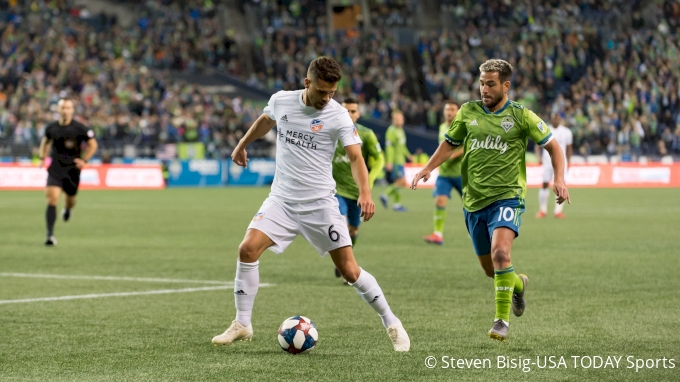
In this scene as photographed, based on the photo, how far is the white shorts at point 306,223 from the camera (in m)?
7.63

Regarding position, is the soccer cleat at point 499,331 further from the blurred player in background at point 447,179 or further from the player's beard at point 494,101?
the blurred player in background at point 447,179

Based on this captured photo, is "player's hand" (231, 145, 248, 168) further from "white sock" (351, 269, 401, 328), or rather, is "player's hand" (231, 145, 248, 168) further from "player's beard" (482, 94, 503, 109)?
"player's beard" (482, 94, 503, 109)

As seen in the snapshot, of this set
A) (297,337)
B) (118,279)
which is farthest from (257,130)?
(118,279)

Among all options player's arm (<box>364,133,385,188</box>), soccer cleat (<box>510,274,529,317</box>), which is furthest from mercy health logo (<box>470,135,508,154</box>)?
player's arm (<box>364,133,385,188</box>)

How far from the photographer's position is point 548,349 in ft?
24.6

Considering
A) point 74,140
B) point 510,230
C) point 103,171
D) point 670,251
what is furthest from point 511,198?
point 103,171

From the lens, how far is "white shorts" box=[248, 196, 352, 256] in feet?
25.0

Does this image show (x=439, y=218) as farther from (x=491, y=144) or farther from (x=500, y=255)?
(x=500, y=255)

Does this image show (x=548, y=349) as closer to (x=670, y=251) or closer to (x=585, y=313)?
(x=585, y=313)

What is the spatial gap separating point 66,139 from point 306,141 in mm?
10188

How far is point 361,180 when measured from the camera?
7.45 metres

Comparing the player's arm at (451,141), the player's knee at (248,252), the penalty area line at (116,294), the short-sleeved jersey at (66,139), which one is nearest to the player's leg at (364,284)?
the player's knee at (248,252)

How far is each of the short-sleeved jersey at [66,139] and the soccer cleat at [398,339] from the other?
10.5m

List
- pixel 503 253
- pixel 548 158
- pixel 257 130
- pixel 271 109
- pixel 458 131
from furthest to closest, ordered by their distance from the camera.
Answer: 1. pixel 548 158
2. pixel 458 131
3. pixel 503 253
4. pixel 257 130
5. pixel 271 109
